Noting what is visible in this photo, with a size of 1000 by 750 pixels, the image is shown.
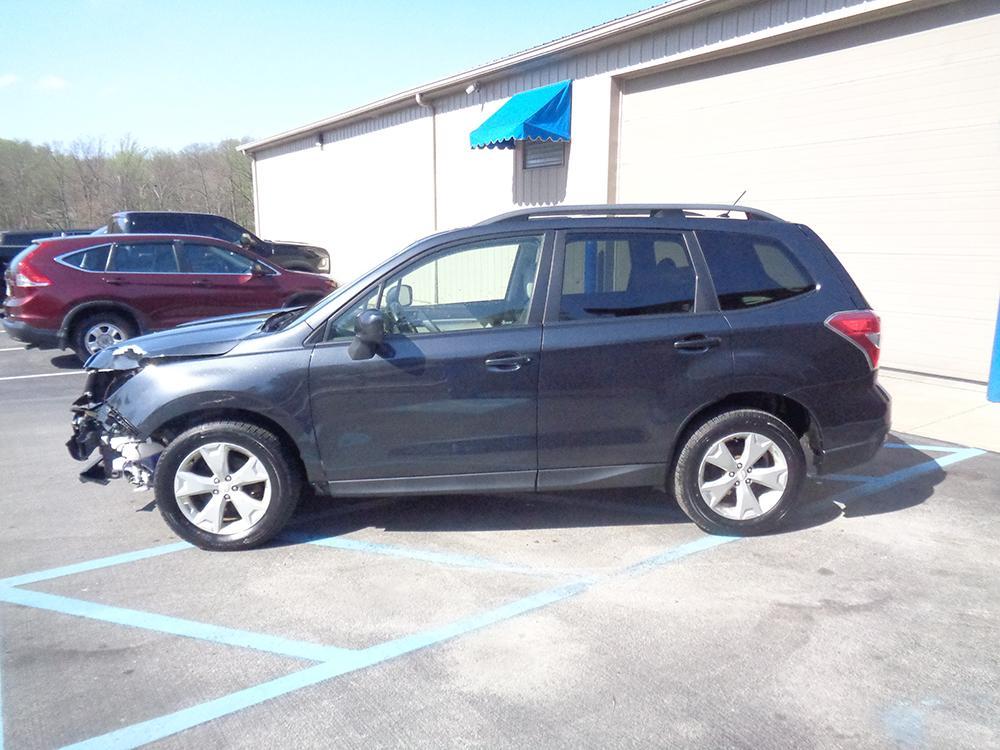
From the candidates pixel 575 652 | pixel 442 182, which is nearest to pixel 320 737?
pixel 575 652

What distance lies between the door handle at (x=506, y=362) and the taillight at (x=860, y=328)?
5.76ft

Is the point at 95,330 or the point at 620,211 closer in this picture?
the point at 620,211

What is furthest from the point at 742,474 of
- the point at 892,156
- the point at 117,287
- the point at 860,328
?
the point at 117,287

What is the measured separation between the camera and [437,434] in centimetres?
421

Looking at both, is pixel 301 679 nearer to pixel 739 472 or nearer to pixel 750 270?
pixel 739 472

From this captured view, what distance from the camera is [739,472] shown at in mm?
4410

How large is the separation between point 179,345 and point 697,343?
2.90m

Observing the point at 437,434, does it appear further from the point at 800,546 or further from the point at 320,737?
the point at 800,546

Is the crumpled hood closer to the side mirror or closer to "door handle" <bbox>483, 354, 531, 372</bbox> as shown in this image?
the side mirror

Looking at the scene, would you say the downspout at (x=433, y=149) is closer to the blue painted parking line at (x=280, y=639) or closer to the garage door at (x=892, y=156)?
the garage door at (x=892, y=156)

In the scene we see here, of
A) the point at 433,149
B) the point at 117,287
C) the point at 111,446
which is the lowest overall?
the point at 111,446

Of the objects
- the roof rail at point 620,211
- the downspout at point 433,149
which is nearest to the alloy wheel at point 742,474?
the roof rail at point 620,211

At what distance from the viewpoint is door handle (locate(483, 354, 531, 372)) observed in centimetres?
417

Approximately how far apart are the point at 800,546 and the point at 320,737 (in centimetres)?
285
